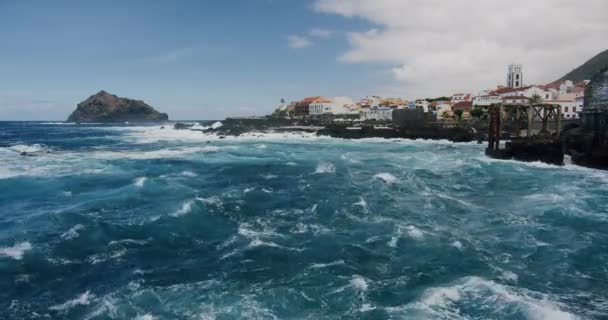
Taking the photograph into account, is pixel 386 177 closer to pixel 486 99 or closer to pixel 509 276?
pixel 509 276

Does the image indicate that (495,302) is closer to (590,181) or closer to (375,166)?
(590,181)

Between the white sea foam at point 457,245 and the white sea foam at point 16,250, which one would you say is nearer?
the white sea foam at point 16,250

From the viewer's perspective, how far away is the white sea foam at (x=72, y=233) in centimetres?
1637

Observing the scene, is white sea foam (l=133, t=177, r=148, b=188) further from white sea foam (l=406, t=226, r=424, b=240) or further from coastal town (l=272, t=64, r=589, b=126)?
coastal town (l=272, t=64, r=589, b=126)

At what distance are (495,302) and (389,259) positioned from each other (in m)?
3.79

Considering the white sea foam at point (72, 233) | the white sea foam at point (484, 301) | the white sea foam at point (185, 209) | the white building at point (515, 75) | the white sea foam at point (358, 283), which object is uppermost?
the white building at point (515, 75)

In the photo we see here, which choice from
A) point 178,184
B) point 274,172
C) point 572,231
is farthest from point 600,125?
point 178,184

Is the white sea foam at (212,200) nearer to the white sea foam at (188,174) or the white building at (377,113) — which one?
the white sea foam at (188,174)

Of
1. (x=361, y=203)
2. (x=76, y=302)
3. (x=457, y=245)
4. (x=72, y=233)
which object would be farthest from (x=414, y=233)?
(x=72, y=233)

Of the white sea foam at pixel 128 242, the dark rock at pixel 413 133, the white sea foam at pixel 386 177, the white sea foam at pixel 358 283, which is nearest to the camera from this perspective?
the white sea foam at pixel 358 283

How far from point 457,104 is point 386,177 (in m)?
78.3

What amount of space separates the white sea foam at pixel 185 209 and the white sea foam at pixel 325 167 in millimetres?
12605

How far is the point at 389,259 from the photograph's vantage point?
45.8 feet

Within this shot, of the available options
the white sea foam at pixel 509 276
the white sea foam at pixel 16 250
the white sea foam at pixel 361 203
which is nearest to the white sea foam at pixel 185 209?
the white sea foam at pixel 16 250
